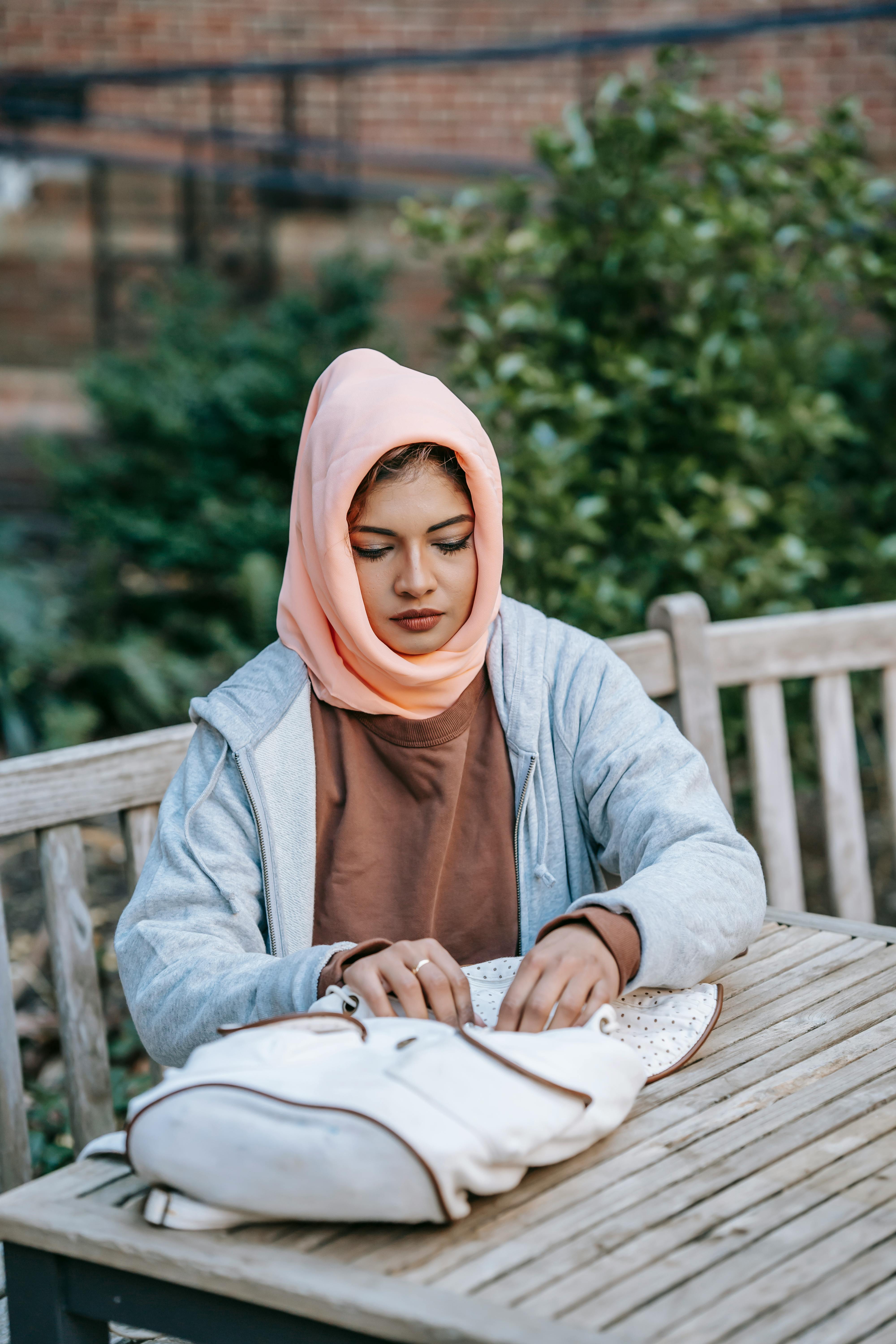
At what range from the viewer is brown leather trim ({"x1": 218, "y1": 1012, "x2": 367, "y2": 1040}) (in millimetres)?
1322

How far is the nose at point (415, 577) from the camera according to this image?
1802mm

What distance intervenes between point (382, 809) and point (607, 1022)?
54 cm

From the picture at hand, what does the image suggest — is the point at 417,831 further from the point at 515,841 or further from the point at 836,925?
the point at 836,925

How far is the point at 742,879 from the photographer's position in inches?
67.9

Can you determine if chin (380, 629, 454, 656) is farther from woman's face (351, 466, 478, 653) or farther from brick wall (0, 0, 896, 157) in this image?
brick wall (0, 0, 896, 157)

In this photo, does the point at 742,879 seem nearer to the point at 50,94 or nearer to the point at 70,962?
the point at 70,962

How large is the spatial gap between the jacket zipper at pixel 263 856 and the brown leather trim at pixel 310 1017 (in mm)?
390

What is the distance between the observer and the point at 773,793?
265 cm

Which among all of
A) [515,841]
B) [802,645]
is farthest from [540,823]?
[802,645]

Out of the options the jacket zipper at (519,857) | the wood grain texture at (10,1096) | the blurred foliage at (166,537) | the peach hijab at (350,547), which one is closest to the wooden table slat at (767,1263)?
the jacket zipper at (519,857)

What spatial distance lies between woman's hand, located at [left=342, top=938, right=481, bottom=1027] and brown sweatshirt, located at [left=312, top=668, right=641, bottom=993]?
32cm

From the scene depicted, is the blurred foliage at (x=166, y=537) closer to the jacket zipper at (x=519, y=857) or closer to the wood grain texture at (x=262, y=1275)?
the jacket zipper at (x=519, y=857)

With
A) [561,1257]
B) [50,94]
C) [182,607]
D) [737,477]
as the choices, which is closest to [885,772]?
[737,477]

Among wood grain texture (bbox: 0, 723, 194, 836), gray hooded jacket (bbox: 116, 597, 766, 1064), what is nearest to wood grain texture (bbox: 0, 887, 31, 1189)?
wood grain texture (bbox: 0, 723, 194, 836)
